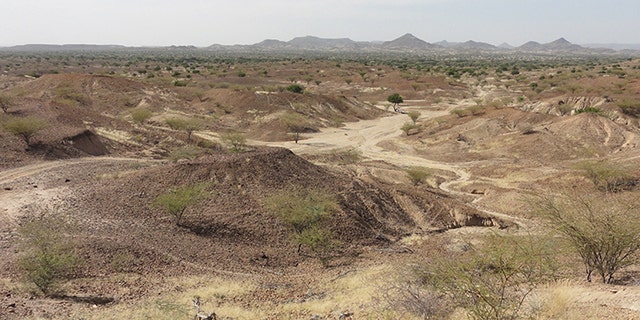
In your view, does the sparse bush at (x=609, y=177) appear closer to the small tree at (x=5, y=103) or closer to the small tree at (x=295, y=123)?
the small tree at (x=295, y=123)

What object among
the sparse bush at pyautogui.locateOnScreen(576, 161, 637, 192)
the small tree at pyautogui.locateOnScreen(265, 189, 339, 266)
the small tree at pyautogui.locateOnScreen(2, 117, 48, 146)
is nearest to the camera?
the small tree at pyautogui.locateOnScreen(265, 189, 339, 266)

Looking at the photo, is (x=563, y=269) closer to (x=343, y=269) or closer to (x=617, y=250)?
(x=617, y=250)

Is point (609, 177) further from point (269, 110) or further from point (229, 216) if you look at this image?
point (269, 110)

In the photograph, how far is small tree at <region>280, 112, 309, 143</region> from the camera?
58.5m

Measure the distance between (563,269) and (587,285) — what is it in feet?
11.4

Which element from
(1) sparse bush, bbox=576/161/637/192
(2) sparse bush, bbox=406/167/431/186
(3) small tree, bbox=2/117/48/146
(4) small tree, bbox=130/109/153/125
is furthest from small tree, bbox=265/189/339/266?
(4) small tree, bbox=130/109/153/125

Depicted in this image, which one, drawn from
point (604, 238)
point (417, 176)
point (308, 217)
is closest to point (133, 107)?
point (417, 176)

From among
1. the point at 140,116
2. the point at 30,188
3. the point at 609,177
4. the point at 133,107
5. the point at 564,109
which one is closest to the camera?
the point at 30,188

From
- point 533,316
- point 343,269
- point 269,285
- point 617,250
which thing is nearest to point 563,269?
point 617,250

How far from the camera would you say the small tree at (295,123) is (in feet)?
192

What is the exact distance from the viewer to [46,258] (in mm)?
13891

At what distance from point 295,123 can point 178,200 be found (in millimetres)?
39692

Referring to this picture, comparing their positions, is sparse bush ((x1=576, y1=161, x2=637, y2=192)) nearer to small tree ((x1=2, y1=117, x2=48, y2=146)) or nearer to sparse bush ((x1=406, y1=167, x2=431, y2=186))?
sparse bush ((x1=406, y1=167, x2=431, y2=186))

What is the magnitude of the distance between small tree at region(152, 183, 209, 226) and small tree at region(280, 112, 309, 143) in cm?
3431
